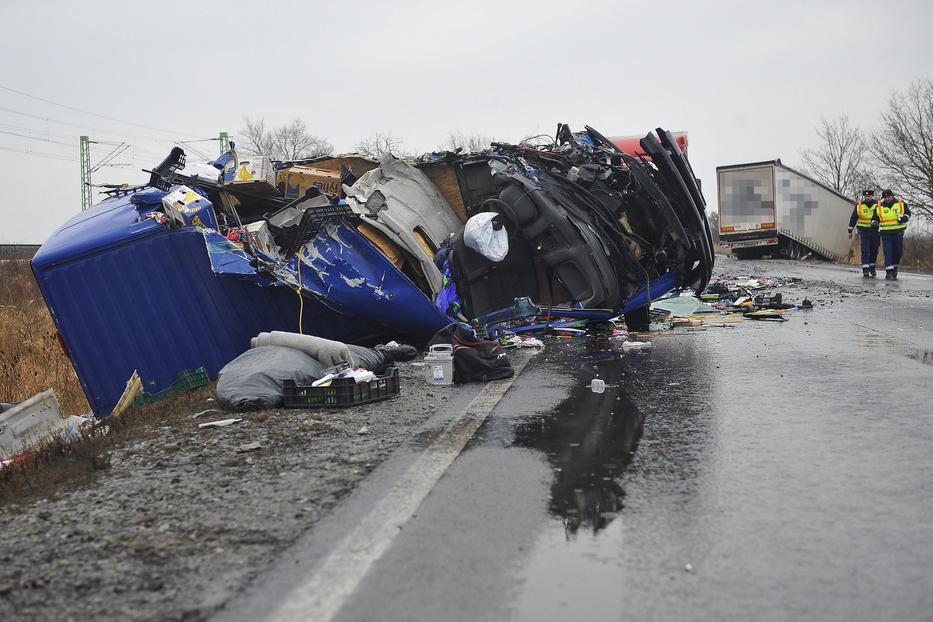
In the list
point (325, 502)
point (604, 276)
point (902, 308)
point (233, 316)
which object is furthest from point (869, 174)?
point (325, 502)

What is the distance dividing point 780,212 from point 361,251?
76.6 feet

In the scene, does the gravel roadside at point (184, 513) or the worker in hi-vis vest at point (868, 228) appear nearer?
the gravel roadside at point (184, 513)

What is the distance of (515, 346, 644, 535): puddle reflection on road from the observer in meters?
3.32

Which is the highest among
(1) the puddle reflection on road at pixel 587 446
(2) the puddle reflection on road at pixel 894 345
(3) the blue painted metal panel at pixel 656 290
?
(1) the puddle reflection on road at pixel 587 446

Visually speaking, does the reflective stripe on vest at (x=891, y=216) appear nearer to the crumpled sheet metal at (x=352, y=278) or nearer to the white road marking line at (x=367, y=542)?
the crumpled sheet metal at (x=352, y=278)

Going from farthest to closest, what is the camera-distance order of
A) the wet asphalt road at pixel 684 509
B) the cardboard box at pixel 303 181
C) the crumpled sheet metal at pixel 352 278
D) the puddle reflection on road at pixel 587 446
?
the cardboard box at pixel 303 181, the crumpled sheet metal at pixel 352 278, the puddle reflection on road at pixel 587 446, the wet asphalt road at pixel 684 509

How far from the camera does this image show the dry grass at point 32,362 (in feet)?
36.9

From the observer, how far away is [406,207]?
9.02m

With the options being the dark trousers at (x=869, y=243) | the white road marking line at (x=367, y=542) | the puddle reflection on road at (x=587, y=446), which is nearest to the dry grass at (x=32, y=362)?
the puddle reflection on road at (x=587, y=446)

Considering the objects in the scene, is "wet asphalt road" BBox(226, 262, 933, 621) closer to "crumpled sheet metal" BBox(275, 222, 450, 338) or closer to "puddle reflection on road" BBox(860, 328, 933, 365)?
"puddle reflection on road" BBox(860, 328, 933, 365)

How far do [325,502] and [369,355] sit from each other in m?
3.70

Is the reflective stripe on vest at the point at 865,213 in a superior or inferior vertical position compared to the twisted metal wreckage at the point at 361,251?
inferior

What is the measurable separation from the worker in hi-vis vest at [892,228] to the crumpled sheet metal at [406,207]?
12.3 metres

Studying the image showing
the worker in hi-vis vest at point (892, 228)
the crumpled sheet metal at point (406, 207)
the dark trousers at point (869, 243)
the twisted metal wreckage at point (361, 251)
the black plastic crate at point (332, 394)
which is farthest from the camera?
A: the dark trousers at point (869, 243)
